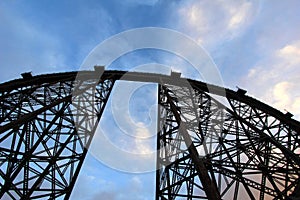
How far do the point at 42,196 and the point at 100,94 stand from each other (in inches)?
335

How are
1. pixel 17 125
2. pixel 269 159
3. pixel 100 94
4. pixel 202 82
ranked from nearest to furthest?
pixel 17 125 → pixel 269 159 → pixel 100 94 → pixel 202 82

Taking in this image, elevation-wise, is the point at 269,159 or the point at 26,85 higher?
the point at 26,85

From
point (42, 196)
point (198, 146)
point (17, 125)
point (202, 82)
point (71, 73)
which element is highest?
point (202, 82)

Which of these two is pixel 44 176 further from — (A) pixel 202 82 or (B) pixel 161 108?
(A) pixel 202 82

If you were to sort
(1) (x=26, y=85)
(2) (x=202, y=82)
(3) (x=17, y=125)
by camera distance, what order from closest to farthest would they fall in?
(3) (x=17, y=125) < (1) (x=26, y=85) < (2) (x=202, y=82)

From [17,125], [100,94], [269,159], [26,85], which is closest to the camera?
[17,125]

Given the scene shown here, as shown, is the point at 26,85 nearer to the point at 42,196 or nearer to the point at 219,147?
the point at 42,196

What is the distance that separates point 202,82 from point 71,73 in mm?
9815

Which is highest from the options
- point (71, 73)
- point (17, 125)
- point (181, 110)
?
point (71, 73)

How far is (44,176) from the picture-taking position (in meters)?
13.9

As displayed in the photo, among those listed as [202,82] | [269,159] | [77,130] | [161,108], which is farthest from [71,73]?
[269,159]

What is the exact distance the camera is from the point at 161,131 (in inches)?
794

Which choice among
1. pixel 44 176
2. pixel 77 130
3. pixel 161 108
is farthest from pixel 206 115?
pixel 44 176

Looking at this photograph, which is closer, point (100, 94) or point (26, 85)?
point (26, 85)
